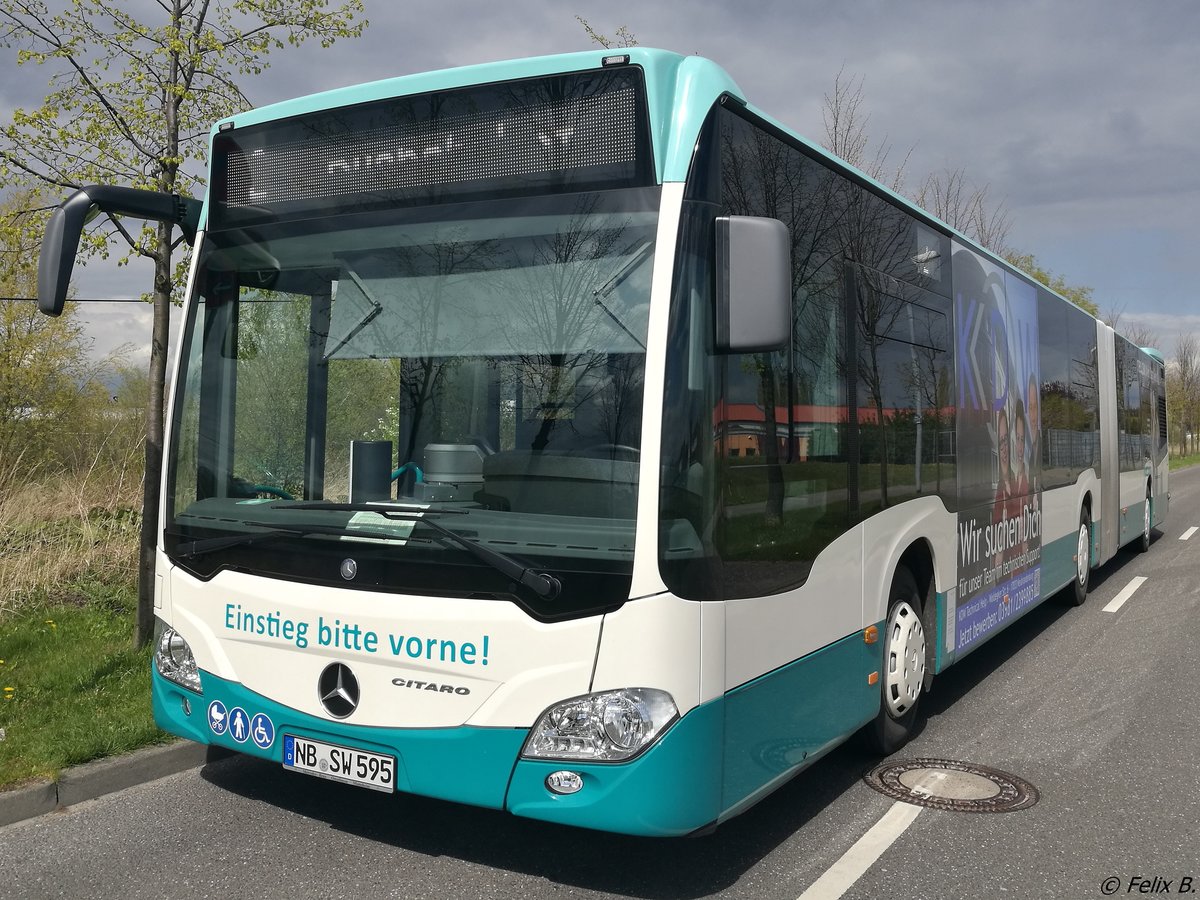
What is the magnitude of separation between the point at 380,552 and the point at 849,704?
7.39 ft

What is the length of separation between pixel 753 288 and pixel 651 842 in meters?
2.26

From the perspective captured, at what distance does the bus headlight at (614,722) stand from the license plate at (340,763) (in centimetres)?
69

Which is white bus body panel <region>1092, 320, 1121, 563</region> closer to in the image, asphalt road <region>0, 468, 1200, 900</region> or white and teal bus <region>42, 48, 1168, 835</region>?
asphalt road <region>0, 468, 1200, 900</region>

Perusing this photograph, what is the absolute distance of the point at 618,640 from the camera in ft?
10.8

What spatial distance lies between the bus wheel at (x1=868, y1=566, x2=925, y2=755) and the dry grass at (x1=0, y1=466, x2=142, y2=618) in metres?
6.36

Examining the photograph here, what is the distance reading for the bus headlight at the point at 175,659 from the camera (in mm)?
4195

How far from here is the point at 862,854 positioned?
13.4 ft

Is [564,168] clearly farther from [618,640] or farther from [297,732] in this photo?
[297,732]

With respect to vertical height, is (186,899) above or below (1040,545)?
below

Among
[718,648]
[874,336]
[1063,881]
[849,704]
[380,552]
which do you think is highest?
[874,336]

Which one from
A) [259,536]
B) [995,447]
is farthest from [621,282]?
[995,447]

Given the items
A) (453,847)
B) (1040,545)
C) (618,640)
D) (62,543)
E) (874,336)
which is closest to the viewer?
(618,640)

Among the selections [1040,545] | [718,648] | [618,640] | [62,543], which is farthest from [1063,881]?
[62,543]

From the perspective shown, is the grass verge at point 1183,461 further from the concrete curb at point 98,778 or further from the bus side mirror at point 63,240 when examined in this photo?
the bus side mirror at point 63,240
